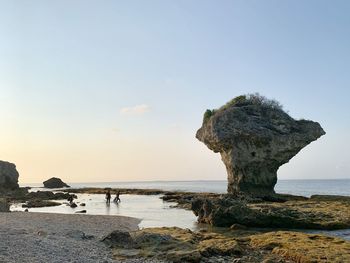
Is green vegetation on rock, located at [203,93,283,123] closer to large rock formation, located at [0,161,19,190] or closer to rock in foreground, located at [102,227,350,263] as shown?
rock in foreground, located at [102,227,350,263]

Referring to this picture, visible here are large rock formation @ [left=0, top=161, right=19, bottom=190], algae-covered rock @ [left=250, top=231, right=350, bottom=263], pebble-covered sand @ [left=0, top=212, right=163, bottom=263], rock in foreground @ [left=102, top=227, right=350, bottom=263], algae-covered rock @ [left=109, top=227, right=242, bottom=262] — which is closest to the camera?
pebble-covered sand @ [left=0, top=212, right=163, bottom=263]

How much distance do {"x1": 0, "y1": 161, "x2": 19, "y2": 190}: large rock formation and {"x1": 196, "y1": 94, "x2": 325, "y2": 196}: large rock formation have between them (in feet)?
193

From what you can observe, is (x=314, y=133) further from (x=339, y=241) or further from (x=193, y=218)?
(x=339, y=241)

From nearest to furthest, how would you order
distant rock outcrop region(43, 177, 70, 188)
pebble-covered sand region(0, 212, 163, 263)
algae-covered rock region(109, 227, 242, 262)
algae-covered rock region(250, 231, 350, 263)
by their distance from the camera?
pebble-covered sand region(0, 212, 163, 263) → algae-covered rock region(109, 227, 242, 262) → algae-covered rock region(250, 231, 350, 263) → distant rock outcrop region(43, 177, 70, 188)

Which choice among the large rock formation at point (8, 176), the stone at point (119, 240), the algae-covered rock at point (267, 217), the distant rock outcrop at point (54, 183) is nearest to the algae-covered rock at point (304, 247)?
the stone at point (119, 240)

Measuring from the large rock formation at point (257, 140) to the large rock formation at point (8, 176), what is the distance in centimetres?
5875

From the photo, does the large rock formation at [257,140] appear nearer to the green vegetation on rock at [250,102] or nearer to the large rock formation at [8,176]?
the green vegetation on rock at [250,102]

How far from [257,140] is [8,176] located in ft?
217

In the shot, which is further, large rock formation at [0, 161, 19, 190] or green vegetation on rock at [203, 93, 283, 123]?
large rock formation at [0, 161, 19, 190]

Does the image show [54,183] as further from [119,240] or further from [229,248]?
[229,248]

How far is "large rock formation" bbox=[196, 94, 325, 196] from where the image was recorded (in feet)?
199

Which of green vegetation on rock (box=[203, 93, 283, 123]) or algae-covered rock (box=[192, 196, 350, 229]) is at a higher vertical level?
green vegetation on rock (box=[203, 93, 283, 123])

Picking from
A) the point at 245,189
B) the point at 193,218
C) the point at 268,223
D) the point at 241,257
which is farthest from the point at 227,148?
the point at 241,257

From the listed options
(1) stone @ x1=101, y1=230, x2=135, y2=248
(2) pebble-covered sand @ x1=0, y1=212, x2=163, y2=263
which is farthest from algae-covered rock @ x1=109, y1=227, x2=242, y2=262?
(2) pebble-covered sand @ x1=0, y1=212, x2=163, y2=263
